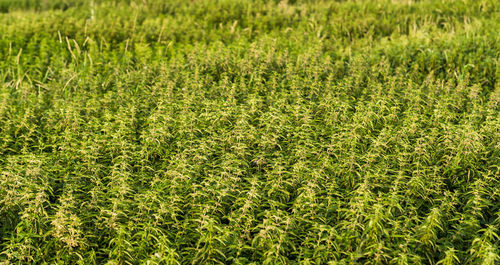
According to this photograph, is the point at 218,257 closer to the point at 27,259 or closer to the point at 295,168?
the point at 295,168

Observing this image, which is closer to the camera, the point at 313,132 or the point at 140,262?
the point at 140,262

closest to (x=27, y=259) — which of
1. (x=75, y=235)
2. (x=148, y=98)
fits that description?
(x=75, y=235)

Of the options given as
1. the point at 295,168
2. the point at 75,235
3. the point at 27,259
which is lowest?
the point at 27,259

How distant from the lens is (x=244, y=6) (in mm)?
11562

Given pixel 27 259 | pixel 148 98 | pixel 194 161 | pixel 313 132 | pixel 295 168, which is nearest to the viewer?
pixel 27 259

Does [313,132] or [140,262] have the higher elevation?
[313,132]

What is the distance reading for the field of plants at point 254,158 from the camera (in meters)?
3.30

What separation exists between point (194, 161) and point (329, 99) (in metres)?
1.98

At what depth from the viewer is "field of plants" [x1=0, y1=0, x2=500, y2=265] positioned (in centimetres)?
330

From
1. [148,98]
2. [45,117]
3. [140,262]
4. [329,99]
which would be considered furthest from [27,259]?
[329,99]

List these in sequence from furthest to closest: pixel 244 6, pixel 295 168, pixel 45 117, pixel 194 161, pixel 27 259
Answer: pixel 244 6, pixel 45 117, pixel 194 161, pixel 295 168, pixel 27 259

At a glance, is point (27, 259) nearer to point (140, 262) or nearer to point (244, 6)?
point (140, 262)

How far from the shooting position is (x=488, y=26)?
8.82 meters

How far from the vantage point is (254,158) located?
436cm
